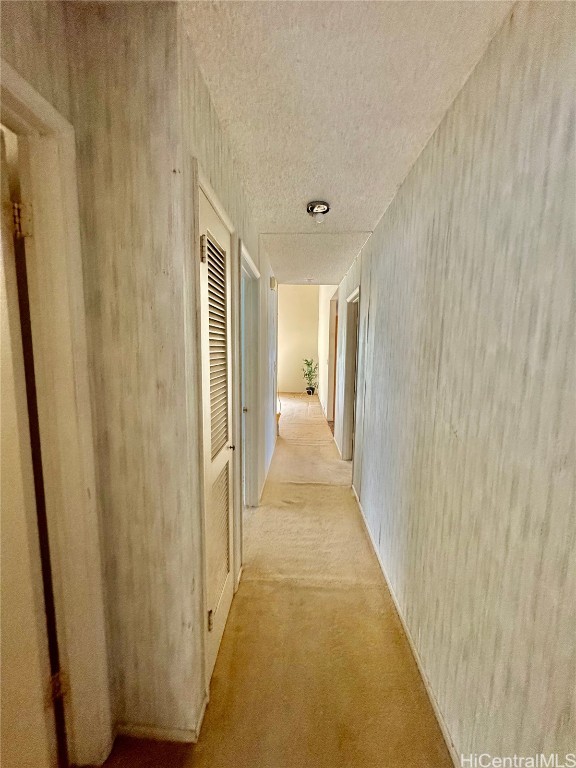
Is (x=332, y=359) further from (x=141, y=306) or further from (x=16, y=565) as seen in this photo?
(x=16, y=565)

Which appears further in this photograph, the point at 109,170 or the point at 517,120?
the point at 109,170

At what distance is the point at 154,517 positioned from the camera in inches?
43.0

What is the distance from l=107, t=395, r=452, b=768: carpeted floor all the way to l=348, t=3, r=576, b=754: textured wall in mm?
174

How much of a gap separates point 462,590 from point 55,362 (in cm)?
153

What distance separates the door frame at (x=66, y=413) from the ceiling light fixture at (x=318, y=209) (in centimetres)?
151

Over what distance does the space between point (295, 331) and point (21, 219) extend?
889cm

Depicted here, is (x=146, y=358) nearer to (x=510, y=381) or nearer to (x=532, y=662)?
(x=510, y=381)

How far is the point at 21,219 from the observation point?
897 millimetres

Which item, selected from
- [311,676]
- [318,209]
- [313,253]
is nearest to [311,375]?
[313,253]

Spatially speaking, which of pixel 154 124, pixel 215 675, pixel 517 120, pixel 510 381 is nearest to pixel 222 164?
pixel 154 124

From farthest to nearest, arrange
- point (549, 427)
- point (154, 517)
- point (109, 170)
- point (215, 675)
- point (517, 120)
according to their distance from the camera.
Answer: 1. point (215, 675)
2. point (154, 517)
3. point (109, 170)
4. point (517, 120)
5. point (549, 427)

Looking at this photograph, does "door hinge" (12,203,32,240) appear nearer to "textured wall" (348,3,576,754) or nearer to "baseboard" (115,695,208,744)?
"textured wall" (348,3,576,754)

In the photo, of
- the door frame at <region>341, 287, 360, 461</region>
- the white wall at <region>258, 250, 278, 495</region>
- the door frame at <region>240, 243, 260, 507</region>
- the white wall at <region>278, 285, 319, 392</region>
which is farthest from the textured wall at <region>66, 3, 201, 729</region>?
the white wall at <region>278, 285, 319, 392</region>

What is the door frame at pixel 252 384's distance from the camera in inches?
103
